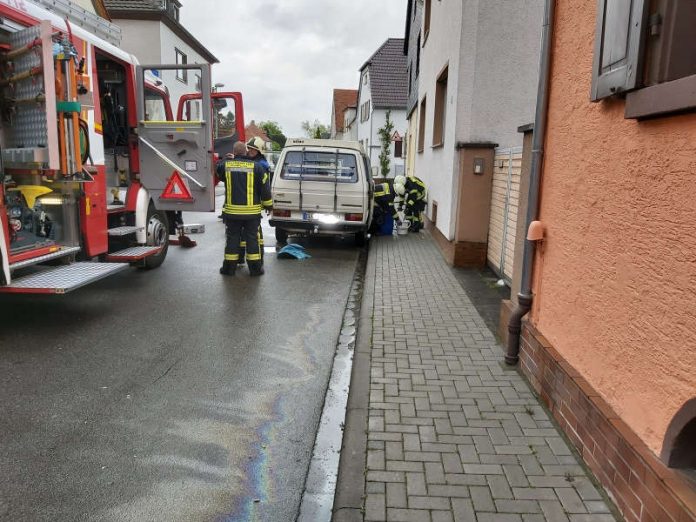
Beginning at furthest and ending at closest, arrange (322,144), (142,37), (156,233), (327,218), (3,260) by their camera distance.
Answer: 1. (142,37)
2. (322,144)
3. (327,218)
4. (156,233)
5. (3,260)

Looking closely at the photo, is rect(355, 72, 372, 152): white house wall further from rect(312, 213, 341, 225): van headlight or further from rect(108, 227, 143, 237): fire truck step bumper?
rect(108, 227, 143, 237): fire truck step bumper

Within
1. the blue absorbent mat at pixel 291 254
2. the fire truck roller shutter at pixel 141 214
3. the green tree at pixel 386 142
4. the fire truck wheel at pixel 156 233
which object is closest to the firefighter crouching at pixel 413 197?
the blue absorbent mat at pixel 291 254

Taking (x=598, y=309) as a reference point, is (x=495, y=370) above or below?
below

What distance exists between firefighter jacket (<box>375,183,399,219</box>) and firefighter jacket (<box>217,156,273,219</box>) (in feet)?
16.6

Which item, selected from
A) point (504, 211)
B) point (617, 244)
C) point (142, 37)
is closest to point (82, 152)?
point (504, 211)

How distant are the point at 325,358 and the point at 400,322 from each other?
1070mm

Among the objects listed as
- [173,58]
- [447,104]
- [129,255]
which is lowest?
[129,255]

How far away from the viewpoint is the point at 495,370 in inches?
177

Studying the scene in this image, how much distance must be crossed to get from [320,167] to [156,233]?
12.7ft

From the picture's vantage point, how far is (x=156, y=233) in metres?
8.28

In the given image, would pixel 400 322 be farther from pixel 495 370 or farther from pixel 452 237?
pixel 452 237

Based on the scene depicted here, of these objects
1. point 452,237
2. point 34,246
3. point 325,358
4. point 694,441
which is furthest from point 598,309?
point 452,237

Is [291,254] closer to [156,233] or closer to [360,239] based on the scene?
[360,239]

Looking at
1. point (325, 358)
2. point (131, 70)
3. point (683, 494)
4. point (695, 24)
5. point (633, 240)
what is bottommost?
point (325, 358)
